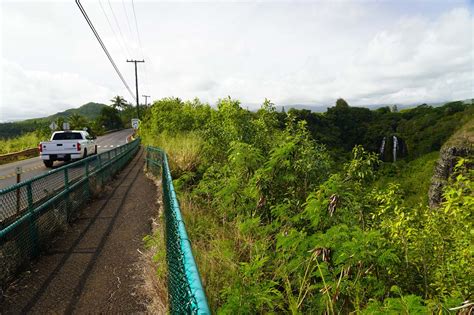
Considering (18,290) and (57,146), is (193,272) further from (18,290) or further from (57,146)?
(57,146)

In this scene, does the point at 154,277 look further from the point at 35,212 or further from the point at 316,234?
the point at 35,212

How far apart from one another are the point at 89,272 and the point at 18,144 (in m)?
30.1

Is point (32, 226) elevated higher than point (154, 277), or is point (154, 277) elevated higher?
point (32, 226)

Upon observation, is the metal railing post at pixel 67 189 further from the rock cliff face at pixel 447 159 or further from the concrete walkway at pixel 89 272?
the rock cliff face at pixel 447 159

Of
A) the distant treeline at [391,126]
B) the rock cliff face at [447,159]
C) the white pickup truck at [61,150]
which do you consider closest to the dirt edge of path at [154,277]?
the white pickup truck at [61,150]

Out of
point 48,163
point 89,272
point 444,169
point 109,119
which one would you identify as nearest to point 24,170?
point 48,163

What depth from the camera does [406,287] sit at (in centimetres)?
397

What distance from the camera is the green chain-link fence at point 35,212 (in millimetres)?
4801

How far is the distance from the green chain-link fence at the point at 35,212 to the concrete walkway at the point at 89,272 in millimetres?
243

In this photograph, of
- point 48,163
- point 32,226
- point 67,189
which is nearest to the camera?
point 32,226

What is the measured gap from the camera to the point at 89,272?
5023mm

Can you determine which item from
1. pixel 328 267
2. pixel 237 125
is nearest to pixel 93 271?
pixel 328 267

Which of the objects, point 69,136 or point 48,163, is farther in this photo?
point 69,136

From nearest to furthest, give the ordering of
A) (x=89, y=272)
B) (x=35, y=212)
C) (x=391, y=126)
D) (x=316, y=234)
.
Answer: (x=316, y=234) → (x=89, y=272) → (x=35, y=212) → (x=391, y=126)
